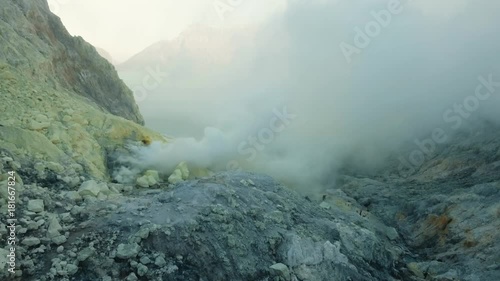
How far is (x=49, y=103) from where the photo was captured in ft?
44.0

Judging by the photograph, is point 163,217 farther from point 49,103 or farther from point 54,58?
point 54,58

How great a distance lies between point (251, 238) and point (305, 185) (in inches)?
897

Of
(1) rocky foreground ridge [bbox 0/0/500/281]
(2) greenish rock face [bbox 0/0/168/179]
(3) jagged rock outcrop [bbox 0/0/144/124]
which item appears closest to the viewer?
(1) rocky foreground ridge [bbox 0/0/500/281]

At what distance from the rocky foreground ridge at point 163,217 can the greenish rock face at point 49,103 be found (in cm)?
6

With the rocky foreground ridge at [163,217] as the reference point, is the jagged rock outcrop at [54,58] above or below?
above

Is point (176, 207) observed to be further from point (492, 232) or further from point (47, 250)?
point (492, 232)

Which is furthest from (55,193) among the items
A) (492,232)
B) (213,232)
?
(492,232)

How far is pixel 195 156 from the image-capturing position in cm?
2038

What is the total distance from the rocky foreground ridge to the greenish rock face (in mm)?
56

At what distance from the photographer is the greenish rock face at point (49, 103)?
424 inches

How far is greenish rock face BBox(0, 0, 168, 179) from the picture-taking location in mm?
10773

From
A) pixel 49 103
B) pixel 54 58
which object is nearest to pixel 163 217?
pixel 49 103

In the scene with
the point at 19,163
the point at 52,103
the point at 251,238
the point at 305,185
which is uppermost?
the point at 52,103

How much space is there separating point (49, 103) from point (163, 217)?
7261mm
